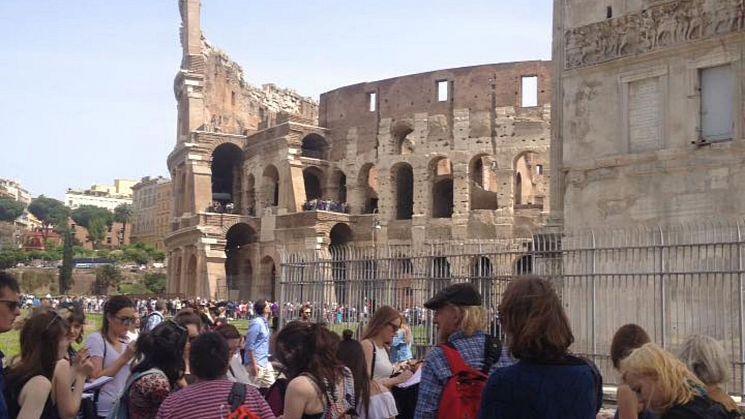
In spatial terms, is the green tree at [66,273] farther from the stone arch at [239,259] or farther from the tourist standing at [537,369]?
the tourist standing at [537,369]

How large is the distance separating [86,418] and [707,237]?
304 inches

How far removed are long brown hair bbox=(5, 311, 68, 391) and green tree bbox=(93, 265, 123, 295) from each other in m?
62.5

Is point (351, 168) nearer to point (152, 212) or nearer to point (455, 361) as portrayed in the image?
point (455, 361)

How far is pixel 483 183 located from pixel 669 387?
38758mm

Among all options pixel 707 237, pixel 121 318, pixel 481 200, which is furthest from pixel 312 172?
pixel 121 318

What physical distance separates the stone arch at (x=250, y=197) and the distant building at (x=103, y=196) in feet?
338

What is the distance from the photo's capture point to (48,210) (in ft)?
438

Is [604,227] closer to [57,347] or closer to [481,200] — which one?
[57,347]

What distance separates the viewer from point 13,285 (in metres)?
4.43

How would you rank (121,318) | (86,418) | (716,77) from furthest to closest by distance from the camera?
(716,77) < (121,318) < (86,418)

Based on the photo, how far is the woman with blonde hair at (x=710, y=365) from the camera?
414cm

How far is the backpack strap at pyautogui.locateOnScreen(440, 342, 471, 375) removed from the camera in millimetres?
4492

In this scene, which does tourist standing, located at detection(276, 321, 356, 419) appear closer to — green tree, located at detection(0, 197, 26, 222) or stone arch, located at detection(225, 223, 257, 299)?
stone arch, located at detection(225, 223, 257, 299)

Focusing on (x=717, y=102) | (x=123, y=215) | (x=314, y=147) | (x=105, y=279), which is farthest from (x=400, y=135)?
(x=123, y=215)
